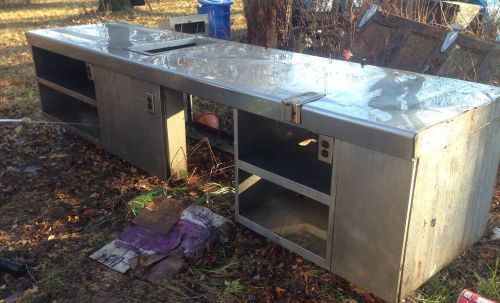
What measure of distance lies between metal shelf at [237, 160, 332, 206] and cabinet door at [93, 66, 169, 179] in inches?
34.5

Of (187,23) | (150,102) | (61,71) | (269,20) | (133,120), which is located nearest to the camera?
(150,102)

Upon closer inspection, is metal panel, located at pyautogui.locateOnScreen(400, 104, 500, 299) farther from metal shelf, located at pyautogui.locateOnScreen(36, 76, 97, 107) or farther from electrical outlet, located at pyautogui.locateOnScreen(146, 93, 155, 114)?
metal shelf, located at pyautogui.locateOnScreen(36, 76, 97, 107)

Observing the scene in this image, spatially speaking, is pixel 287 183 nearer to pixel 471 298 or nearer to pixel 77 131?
pixel 471 298

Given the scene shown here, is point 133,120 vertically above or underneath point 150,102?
underneath

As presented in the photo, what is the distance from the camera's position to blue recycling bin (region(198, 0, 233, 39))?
7730 mm

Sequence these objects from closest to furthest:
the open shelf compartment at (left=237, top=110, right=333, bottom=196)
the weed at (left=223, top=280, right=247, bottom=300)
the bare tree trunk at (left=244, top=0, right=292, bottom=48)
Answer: the weed at (left=223, top=280, right=247, bottom=300)
the open shelf compartment at (left=237, top=110, right=333, bottom=196)
the bare tree trunk at (left=244, top=0, right=292, bottom=48)

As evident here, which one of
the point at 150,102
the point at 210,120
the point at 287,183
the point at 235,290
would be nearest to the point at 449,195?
the point at 287,183

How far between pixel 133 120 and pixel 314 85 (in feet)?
5.17

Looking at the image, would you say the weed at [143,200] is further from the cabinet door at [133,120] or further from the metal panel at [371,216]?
the metal panel at [371,216]

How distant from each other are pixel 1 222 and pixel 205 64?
5.96 ft

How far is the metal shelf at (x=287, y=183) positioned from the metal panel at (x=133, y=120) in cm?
88

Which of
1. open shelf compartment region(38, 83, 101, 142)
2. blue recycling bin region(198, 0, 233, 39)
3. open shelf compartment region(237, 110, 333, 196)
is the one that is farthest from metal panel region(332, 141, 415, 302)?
blue recycling bin region(198, 0, 233, 39)

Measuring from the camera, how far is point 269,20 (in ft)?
19.1

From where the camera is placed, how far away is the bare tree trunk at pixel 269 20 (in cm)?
575
